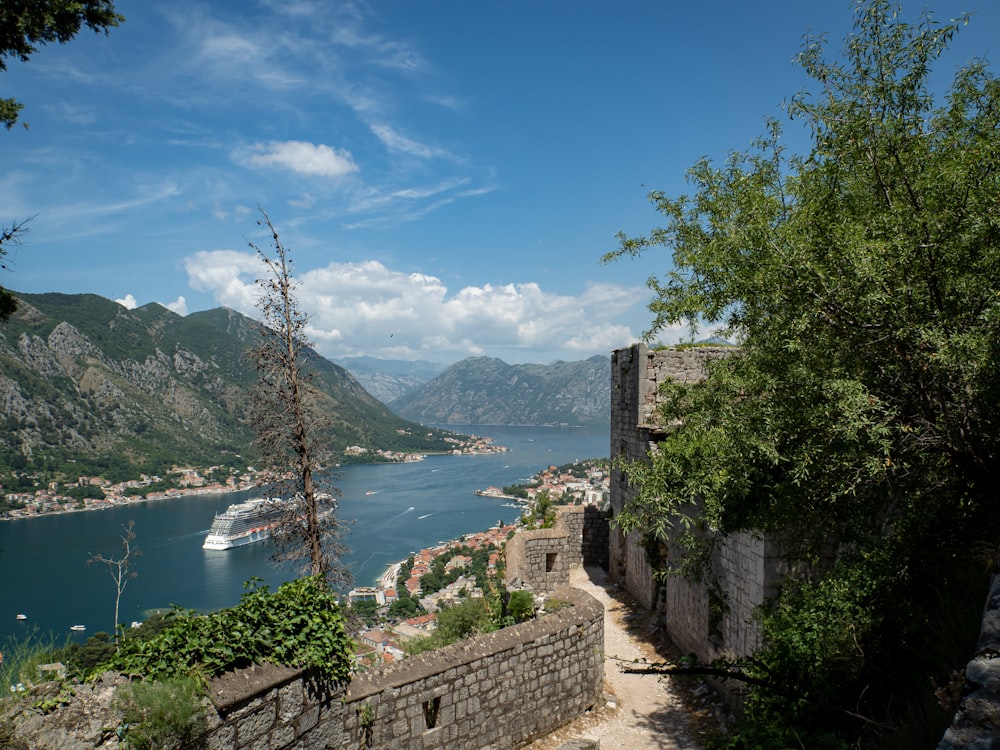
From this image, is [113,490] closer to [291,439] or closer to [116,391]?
[116,391]

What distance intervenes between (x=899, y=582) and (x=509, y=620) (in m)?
4.54

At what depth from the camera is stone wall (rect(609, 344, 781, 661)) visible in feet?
22.5

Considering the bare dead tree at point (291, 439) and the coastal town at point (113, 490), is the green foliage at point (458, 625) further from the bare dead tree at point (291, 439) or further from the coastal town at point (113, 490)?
the coastal town at point (113, 490)

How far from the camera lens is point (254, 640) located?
453 centimetres

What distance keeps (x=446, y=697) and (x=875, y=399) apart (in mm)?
4966

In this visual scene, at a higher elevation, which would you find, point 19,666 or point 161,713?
point 19,666

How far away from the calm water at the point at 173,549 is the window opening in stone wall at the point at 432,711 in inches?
807

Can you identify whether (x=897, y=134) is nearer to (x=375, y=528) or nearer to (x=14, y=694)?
(x=14, y=694)

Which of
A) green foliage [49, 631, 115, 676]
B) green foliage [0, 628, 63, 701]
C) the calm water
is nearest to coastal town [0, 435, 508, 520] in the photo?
the calm water

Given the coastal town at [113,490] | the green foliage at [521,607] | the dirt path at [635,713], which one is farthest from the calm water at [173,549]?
the green foliage at [521,607]

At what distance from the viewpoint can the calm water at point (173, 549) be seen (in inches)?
1857

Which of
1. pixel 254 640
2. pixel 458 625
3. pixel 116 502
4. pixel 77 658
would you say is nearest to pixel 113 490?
pixel 116 502

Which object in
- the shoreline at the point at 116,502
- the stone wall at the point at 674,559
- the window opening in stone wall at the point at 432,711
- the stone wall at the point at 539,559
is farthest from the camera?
the shoreline at the point at 116,502

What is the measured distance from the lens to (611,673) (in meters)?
8.93
